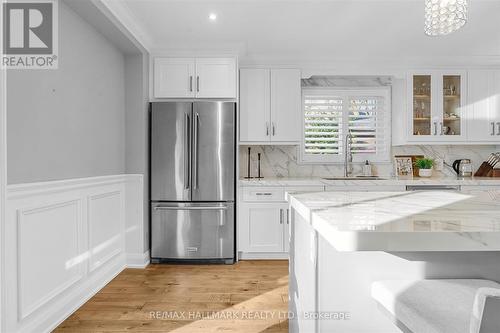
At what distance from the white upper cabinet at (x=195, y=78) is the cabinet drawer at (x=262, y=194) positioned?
3.50ft

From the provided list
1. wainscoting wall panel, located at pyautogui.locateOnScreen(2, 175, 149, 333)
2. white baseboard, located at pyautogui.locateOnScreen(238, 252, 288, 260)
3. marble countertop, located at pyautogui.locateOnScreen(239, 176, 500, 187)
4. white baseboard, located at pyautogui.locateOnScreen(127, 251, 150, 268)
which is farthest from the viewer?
white baseboard, located at pyautogui.locateOnScreen(238, 252, 288, 260)

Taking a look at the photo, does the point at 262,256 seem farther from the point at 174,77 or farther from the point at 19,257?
the point at 19,257

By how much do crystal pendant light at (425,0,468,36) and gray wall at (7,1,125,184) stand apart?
2.30m

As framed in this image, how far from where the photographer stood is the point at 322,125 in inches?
171

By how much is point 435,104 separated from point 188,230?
129 inches

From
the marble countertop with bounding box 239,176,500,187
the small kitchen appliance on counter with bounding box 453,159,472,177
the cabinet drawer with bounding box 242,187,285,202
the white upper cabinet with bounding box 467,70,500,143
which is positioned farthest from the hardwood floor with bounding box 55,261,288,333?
the white upper cabinet with bounding box 467,70,500,143

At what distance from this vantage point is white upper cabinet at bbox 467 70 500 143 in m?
4.04

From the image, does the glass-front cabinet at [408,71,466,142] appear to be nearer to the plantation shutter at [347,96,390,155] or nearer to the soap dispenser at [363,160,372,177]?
the plantation shutter at [347,96,390,155]

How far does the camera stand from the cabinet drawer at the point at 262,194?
147 inches

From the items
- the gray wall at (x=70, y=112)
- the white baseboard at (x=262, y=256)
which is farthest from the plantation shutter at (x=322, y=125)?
the gray wall at (x=70, y=112)

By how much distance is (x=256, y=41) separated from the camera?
3537 millimetres

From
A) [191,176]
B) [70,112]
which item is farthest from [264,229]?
[70,112]

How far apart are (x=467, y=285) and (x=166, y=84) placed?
10.9ft

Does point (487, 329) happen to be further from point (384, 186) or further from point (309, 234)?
point (384, 186)
